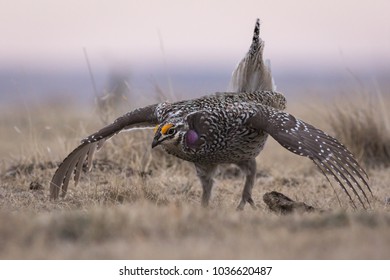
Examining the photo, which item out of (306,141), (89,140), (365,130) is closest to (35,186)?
(89,140)

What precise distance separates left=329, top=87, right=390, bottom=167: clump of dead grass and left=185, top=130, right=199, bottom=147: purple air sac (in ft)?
A: 12.9

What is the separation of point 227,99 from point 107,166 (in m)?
2.60

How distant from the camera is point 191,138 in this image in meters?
6.25

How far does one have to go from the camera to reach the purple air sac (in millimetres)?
6250

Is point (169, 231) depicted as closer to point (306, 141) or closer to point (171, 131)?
point (171, 131)

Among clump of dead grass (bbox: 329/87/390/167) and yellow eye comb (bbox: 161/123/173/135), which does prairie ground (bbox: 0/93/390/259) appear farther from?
clump of dead grass (bbox: 329/87/390/167)

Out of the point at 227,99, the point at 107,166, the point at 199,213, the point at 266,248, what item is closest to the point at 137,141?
the point at 107,166

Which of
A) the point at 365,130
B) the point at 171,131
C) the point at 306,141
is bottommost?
the point at 365,130

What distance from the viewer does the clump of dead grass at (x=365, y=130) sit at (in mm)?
9742

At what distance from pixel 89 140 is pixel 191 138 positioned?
1.32 m

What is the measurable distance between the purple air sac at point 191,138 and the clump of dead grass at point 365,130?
392 centimetres

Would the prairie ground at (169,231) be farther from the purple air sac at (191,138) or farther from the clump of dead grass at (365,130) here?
the clump of dead grass at (365,130)

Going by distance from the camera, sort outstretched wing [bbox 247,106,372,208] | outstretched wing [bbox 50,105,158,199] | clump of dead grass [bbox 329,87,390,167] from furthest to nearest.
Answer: clump of dead grass [bbox 329,87,390,167]
outstretched wing [bbox 50,105,158,199]
outstretched wing [bbox 247,106,372,208]

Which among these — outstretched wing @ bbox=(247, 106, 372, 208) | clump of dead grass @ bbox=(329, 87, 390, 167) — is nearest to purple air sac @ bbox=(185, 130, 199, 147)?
outstretched wing @ bbox=(247, 106, 372, 208)
